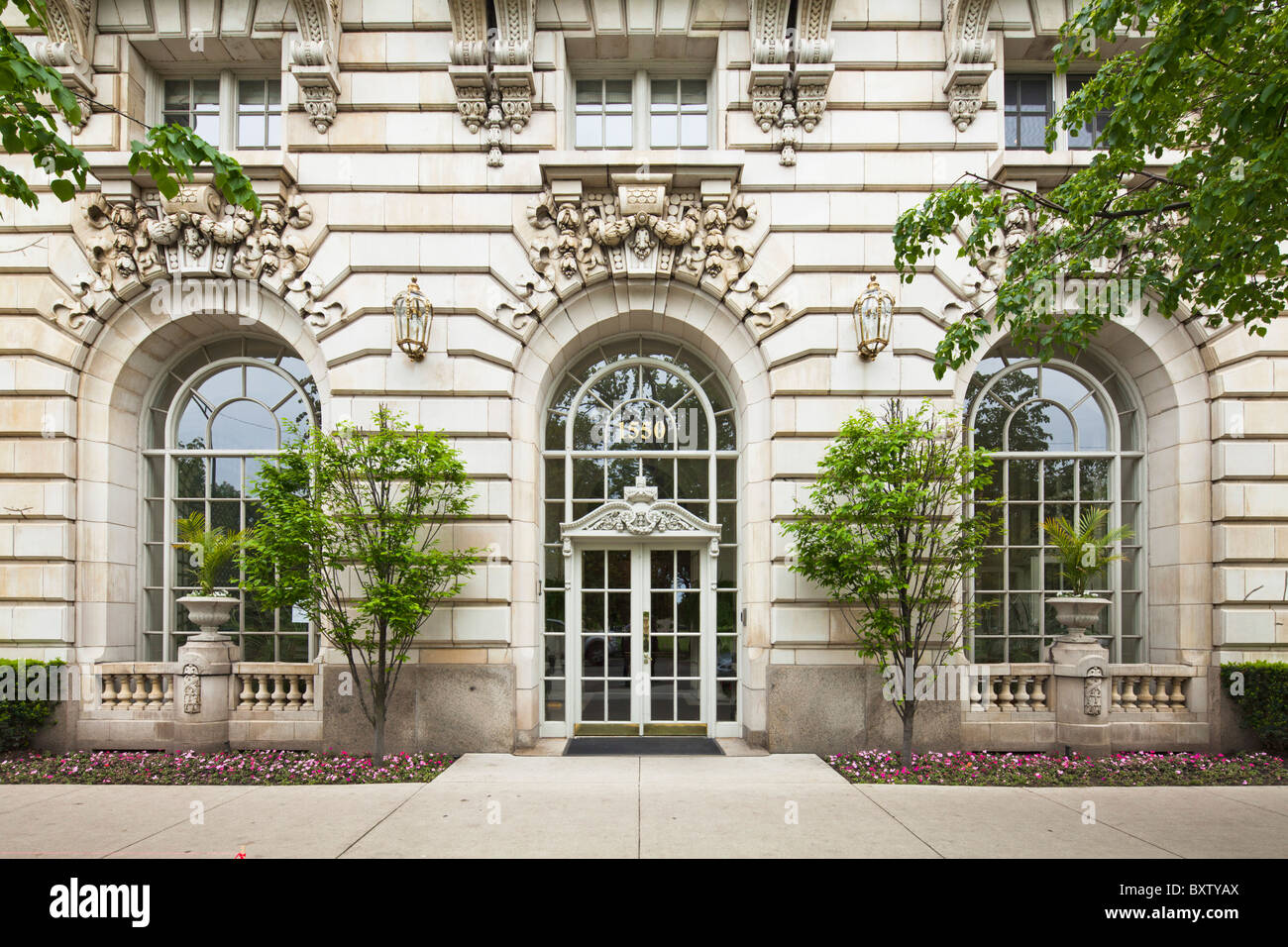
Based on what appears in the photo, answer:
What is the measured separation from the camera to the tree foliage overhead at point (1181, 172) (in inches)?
223

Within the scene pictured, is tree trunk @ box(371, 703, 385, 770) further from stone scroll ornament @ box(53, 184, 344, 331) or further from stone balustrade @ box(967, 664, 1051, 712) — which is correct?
stone balustrade @ box(967, 664, 1051, 712)

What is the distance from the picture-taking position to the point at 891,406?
33.3ft

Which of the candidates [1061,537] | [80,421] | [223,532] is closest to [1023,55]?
[1061,537]

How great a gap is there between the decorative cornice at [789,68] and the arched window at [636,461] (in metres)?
3.49

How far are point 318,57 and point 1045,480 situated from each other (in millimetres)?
12198

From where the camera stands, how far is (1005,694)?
1008 cm

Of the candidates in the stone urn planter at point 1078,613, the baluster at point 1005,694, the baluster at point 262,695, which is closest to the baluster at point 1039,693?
the baluster at point 1005,694

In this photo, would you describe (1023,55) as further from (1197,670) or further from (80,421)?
(80,421)

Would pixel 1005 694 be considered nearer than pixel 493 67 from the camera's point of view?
Yes

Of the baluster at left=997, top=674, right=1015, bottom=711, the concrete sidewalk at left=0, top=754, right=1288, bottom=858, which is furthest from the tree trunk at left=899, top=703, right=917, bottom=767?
the baluster at left=997, top=674, right=1015, bottom=711

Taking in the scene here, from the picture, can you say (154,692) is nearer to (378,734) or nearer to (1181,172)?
(378,734)

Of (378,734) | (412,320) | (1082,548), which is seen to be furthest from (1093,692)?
(412,320)

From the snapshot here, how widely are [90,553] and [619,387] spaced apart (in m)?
7.99

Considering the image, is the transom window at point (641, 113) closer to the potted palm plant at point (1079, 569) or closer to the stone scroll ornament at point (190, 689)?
the potted palm plant at point (1079, 569)
